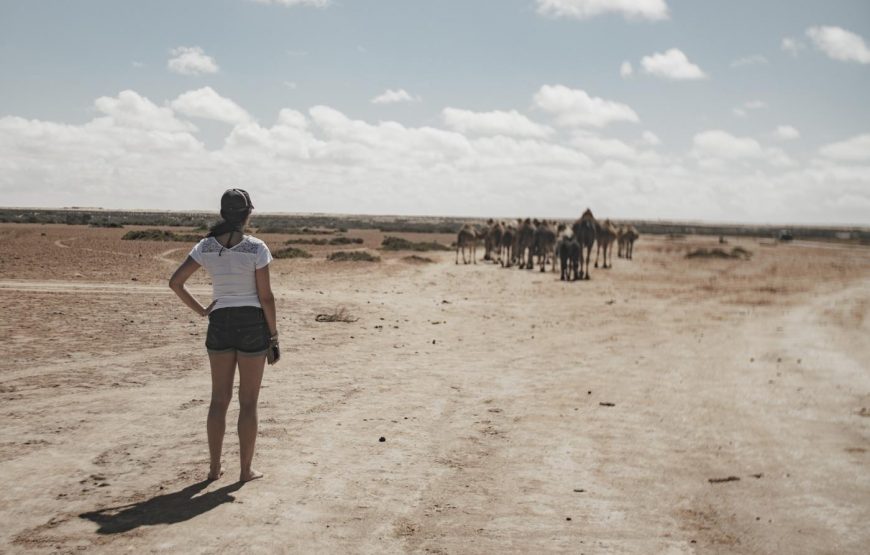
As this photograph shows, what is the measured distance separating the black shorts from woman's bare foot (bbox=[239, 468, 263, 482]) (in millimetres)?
1102

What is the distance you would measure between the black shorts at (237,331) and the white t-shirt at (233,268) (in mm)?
62

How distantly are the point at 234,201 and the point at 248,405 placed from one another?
1663 millimetres

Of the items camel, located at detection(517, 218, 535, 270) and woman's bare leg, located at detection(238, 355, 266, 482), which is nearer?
woman's bare leg, located at detection(238, 355, 266, 482)

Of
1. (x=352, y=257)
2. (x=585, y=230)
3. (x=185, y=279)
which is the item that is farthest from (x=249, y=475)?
(x=352, y=257)

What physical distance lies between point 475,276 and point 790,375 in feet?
56.9

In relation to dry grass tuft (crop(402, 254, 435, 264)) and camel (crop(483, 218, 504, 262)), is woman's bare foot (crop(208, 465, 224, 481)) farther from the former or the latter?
camel (crop(483, 218, 504, 262))

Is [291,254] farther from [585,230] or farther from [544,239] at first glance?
[585,230]

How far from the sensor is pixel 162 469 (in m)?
5.89

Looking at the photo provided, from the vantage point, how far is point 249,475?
5.63m

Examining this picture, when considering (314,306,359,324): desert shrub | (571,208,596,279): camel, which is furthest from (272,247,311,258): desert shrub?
(314,306,359,324): desert shrub

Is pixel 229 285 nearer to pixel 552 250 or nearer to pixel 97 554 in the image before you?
pixel 97 554

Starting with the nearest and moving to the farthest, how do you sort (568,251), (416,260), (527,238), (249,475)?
1. (249,475)
2. (568,251)
3. (527,238)
4. (416,260)

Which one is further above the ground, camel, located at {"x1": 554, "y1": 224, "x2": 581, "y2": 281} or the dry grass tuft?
camel, located at {"x1": 554, "y1": 224, "x2": 581, "y2": 281}

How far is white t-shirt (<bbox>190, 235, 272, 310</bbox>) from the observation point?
5.21 metres
